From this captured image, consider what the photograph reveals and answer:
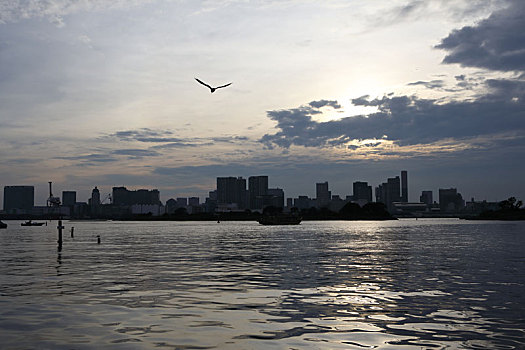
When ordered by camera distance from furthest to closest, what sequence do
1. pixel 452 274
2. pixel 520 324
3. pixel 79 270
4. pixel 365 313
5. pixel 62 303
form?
pixel 79 270 → pixel 452 274 → pixel 62 303 → pixel 365 313 → pixel 520 324

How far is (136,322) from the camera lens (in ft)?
82.7

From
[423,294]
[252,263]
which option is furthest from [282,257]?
[423,294]

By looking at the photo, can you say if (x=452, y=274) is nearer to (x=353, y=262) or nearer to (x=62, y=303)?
(x=353, y=262)

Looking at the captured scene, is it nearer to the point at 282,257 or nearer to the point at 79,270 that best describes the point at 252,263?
the point at 282,257

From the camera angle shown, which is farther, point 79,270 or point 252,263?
point 252,263

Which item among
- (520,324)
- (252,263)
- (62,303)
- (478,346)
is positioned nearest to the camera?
(478,346)

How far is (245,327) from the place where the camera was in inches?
945

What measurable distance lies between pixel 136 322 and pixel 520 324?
17.6 m

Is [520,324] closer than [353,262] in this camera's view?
Yes

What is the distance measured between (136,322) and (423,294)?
1821 centimetres

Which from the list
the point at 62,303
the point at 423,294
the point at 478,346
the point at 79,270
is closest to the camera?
the point at 478,346

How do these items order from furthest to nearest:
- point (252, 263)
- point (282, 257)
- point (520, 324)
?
point (282, 257)
point (252, 263)
point (520, 324)

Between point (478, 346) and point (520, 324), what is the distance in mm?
5169

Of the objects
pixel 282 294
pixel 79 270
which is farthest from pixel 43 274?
pixel 282 294
